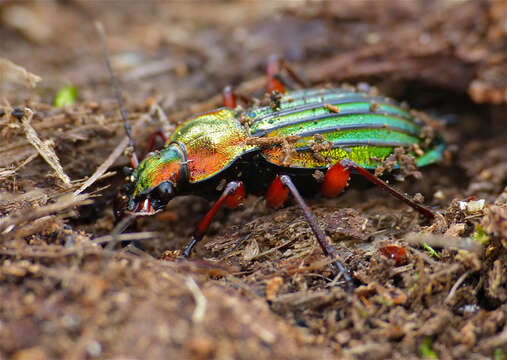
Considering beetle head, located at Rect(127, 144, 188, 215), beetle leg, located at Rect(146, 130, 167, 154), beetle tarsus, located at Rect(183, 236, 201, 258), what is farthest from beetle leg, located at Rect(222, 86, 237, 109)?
beetle tarsus, located at Rect(183, 236, 201, 258)

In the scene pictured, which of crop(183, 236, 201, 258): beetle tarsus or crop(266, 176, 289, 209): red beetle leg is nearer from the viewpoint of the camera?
crop(183, 236, 201, 258): beetle tarsus

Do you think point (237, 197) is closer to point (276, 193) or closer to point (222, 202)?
point (222, 202)

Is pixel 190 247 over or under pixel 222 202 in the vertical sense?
under

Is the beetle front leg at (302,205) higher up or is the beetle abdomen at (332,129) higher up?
the beetle abdomen at (332,129)

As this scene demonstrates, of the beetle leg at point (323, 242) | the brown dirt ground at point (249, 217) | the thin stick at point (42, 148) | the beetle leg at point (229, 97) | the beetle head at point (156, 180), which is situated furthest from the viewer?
the beetle leg at point (229, 97)

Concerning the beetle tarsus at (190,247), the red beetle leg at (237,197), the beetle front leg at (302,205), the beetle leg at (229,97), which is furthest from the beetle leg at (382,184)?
the beetle leg at (229,97)

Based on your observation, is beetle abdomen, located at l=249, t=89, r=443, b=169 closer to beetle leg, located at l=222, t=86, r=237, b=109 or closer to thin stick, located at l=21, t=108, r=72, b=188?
beetle leg, located at l=222, t=86, r=237, b=109

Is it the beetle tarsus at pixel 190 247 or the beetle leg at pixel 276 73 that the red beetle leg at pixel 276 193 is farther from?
the beetle leg at pixel 276 73

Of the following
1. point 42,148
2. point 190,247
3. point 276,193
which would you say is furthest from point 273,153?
point 42,148

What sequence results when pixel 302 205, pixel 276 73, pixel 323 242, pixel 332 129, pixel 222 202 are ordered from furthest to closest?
pixel 276 73, pixel 332 129, pixel 222 202, pixel 302 205, pixel 323 242
